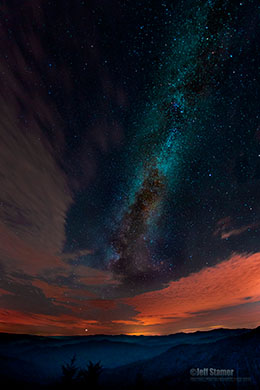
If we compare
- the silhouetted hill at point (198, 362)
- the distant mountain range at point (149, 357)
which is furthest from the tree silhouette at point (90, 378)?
the silhouetted hill at point (198, 362)

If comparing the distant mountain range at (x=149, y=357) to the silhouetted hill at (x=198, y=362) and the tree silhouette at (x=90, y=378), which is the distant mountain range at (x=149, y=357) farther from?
the tree silhouette at (x=90, y=378)

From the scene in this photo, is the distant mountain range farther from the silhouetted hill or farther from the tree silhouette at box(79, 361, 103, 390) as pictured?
the tree silhouette at box(79, 361, 103, 390)

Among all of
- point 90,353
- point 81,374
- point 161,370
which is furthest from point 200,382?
point 90,353

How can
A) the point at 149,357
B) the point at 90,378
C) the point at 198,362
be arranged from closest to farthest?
the point at 90,378, the point at 198,362, the point at 149,357

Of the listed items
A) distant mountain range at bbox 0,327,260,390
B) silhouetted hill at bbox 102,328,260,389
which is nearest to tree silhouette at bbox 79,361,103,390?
distant mountain range at bbox 0,327,260,390

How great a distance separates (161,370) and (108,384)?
11.6m

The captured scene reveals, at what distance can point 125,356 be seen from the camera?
40875 mm

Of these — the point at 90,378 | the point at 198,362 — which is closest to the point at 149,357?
the point at 198,362

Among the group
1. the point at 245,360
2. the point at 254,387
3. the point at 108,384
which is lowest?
the point at 108,384

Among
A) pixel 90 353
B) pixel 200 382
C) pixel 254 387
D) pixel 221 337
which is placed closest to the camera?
pixel 254 387

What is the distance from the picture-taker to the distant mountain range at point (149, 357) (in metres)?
20.9

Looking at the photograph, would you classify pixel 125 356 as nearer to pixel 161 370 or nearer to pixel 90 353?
pixel 90 353

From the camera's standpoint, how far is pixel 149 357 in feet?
120

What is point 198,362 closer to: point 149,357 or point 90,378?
point 149,357
